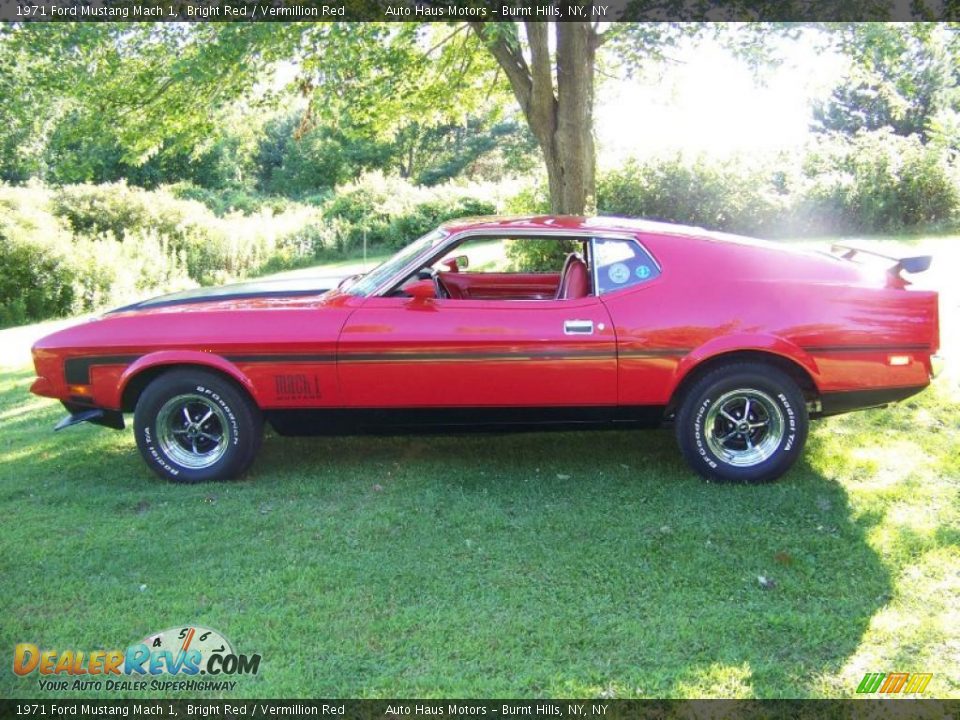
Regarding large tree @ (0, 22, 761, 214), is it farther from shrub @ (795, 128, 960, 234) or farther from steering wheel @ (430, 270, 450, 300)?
shrub @ (795, 128, 960, 234)

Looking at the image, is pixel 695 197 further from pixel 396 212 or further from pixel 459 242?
pixel 459 242

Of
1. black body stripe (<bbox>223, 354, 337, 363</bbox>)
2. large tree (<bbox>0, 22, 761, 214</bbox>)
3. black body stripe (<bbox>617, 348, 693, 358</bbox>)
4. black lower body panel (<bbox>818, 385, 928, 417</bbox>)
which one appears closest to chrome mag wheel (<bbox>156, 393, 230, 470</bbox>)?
black body stripe (<bbox>223, 354, 337, 363</bbox>)

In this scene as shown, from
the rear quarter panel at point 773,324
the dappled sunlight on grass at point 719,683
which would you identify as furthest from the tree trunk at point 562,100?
the dappled sunlight on grass at point 719,683

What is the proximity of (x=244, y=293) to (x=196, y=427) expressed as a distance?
3.27 feet

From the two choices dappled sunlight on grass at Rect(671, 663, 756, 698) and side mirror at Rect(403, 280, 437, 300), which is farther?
side mirror at Rect(403, 280, 437, 300)

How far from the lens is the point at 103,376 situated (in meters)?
5.02

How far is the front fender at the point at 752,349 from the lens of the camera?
4.70 meters

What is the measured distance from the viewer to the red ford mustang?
4.74 m

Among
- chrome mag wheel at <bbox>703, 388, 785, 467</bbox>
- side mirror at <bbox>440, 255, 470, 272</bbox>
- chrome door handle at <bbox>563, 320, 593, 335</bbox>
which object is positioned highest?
side mirror at <bbox>440, 255, 470, 272</bbox>

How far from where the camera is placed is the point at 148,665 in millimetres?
3295

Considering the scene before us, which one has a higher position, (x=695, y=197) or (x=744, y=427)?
(x=695, y=197)

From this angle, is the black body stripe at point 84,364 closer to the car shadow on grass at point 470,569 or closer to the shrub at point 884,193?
the car shadow on grass at point 470,569

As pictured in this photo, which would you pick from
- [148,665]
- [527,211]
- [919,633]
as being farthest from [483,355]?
[527,211]

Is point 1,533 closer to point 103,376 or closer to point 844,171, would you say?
point 103,376
